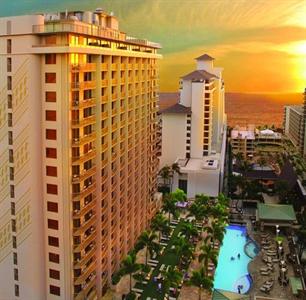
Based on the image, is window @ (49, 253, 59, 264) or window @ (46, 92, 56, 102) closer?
window @ (46, 92, 56, 102)

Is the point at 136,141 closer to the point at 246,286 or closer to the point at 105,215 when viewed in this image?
the point at 105,215

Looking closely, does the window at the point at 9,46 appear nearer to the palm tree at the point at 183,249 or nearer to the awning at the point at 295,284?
the palm tree at the point at 183,249

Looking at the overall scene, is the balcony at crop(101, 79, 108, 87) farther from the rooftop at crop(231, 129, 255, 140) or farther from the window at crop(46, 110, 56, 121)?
the rooftop at crop(231, 129, 255, 140)

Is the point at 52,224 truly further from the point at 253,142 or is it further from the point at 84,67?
the point at 253,142

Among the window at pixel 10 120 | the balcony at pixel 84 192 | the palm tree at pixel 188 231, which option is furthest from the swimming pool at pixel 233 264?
the window at pixel 10 120

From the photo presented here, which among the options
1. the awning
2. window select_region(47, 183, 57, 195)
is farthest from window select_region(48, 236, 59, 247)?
the awning

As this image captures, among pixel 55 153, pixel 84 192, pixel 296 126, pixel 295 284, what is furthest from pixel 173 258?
pixel 296 126
